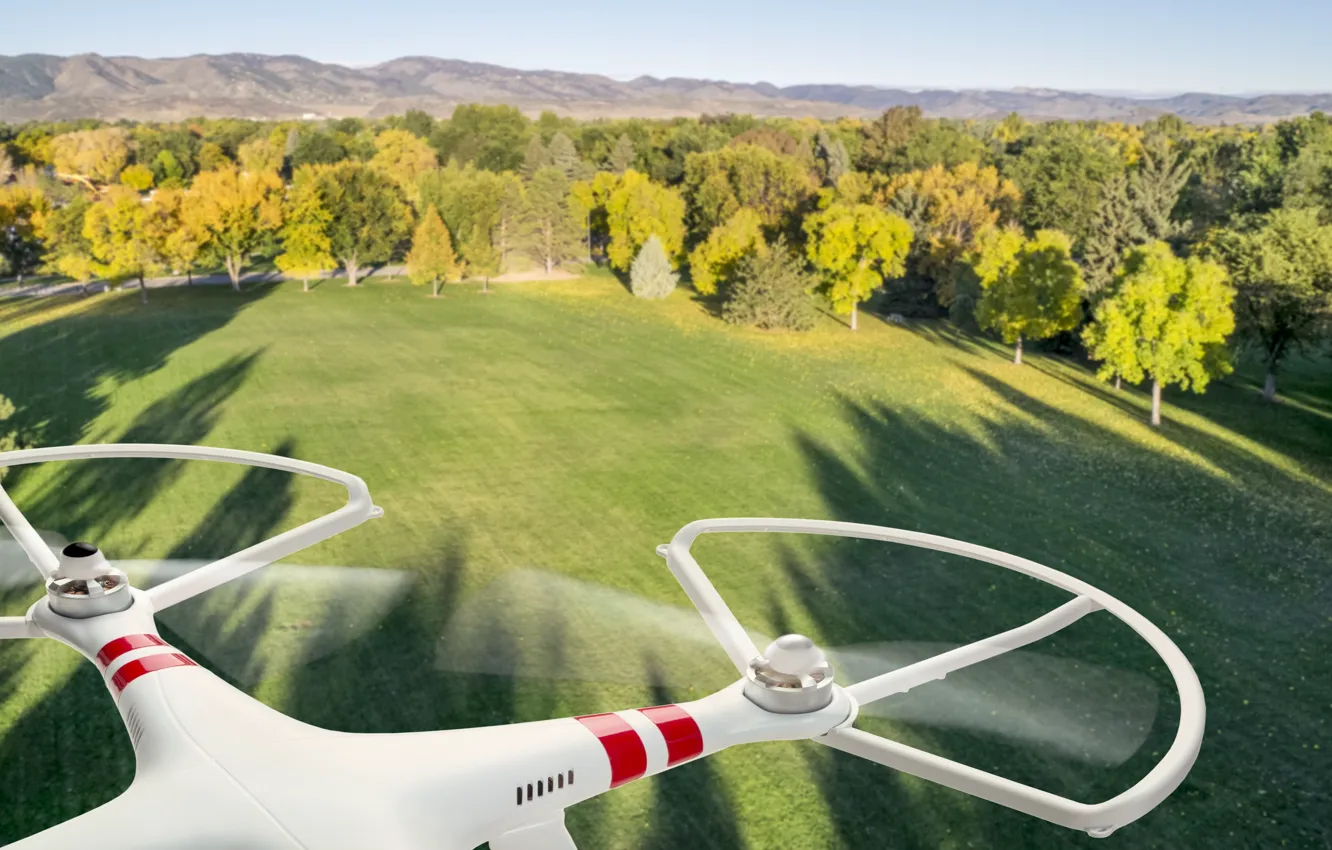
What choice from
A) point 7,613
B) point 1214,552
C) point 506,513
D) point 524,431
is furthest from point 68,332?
point 1214,552

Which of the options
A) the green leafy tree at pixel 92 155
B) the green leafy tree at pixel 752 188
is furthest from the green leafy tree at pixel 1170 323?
the green leafy tree at pixel 92 155

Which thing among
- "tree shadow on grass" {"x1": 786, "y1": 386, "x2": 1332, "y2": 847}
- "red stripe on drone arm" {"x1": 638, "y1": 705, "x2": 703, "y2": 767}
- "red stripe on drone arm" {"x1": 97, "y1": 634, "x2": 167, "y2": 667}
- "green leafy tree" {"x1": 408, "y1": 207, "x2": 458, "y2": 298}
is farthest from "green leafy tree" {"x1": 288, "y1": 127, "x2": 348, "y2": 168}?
"red stripe on drone arm" {"x1": 638, "y1": 705, "x2": 703, "y2": 767}

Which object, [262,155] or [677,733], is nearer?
[677,733]

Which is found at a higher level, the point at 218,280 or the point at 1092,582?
the point at 218,280

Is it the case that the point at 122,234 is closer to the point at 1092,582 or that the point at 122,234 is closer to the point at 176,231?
the point at 176,231

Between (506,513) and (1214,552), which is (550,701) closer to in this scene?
(506,513)

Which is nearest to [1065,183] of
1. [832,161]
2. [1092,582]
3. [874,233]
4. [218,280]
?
[874,233]

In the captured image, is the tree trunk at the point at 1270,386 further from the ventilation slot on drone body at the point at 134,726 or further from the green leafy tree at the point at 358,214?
the green leafy tree at the point at 358,214
